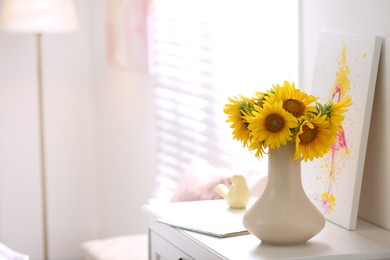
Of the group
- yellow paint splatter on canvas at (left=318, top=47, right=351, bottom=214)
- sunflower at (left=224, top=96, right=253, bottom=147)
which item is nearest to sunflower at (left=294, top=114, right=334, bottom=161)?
sunflower at (left=224, top=96, right=253, bottom=147)

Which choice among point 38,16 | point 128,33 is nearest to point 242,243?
point 128,33

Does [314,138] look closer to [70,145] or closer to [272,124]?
[272,124]

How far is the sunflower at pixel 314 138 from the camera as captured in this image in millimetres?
1910

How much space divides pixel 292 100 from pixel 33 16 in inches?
86.6

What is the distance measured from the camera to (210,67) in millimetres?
3314

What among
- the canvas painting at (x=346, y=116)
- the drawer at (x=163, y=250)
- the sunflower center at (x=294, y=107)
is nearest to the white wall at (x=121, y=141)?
the drawer at (x=163, y=250)

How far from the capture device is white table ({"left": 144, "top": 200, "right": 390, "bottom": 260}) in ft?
6.27

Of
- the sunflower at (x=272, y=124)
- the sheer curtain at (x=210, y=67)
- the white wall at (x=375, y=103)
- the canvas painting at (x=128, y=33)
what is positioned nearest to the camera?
the sunflower at (x=272, y=124)

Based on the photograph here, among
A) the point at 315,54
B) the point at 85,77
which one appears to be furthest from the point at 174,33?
the point at 315,54

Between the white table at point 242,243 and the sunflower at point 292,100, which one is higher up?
the sunflower at point 292,100

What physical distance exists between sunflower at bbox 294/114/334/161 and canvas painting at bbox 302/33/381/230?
0.21m

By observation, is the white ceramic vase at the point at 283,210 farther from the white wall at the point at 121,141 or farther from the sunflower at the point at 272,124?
the white wall at the point at 121,141

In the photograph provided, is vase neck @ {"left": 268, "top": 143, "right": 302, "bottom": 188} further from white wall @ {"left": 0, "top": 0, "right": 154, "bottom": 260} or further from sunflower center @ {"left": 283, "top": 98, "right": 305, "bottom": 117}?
white wall @ {"left": 0, "top": 0, "right": 154, "bottom": 260}

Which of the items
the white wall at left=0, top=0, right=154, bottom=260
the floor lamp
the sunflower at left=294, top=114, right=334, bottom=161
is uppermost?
the floor lamp
